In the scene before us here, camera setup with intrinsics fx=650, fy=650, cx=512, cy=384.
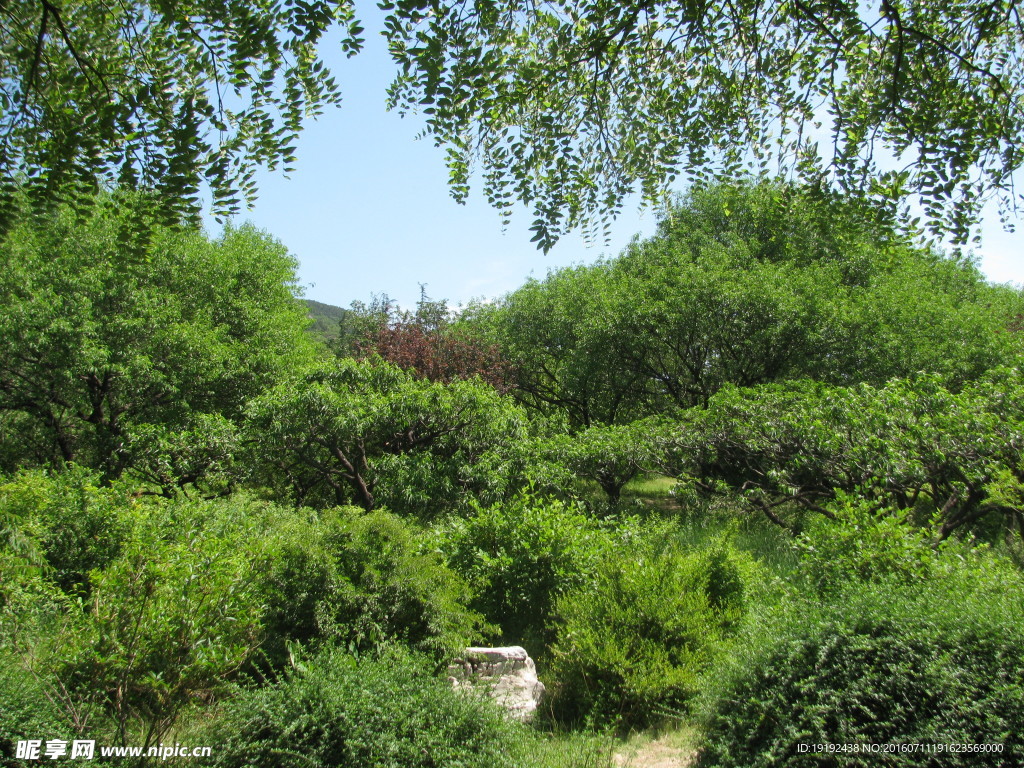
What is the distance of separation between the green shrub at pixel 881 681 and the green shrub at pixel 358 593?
2085mm

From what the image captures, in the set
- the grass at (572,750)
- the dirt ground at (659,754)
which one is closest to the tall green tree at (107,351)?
the grass at (572,750)

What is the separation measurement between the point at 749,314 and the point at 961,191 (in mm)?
8017

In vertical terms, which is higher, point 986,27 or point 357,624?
point 986,27

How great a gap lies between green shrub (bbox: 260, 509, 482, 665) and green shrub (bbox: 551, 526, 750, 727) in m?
0.88

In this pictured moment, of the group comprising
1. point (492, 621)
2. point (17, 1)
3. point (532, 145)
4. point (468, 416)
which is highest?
point (17, 1)

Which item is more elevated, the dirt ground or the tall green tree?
the tall green tree

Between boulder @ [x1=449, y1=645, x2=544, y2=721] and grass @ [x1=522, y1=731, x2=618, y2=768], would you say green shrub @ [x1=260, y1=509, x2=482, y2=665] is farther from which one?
grass @ [x1=522, y1=731, x2=618, y2=768]

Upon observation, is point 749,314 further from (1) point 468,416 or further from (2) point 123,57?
(2) point 123,57

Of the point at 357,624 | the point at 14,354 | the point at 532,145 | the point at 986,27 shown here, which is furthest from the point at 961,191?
the point at 14,354

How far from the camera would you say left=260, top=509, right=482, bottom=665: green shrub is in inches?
193

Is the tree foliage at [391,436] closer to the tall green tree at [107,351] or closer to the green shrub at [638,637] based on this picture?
the tall green tree at [107,351]

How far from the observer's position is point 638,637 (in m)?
5.16

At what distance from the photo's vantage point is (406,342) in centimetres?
1485

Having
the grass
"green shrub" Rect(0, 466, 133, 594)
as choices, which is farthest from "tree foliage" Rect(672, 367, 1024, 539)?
"green shrub" Rect(0, 466, 133, 594)
